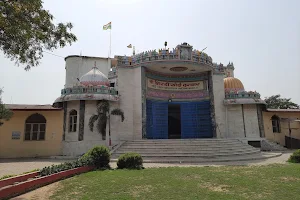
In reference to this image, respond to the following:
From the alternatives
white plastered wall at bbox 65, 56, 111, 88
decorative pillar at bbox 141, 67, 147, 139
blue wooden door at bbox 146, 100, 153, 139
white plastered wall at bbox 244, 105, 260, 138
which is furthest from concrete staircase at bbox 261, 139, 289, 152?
white plastered wall at bbox 65, 56, 111, 88

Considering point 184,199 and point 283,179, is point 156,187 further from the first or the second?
point 283,179

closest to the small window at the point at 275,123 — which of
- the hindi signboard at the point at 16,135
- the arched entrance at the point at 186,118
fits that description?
the arched entrance at the point at 186,118

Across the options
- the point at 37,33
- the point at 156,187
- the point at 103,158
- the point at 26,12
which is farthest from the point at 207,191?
the point at 26,12

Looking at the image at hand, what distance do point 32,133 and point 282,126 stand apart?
2571 centimetres

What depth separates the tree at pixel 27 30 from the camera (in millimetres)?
6144

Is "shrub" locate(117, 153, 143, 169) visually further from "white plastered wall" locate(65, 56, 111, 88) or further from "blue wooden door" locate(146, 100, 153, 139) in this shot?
"white plastered wall" locate(65, 56, 111, 88)

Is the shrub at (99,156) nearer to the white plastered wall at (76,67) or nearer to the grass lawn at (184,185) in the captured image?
the grass lawn at (184,185)

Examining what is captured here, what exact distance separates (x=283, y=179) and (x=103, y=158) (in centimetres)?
771

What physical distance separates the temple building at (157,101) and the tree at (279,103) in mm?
16794

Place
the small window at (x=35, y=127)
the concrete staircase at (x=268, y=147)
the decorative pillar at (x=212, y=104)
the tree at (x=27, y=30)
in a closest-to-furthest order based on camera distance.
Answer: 1. the tree at (x=27, y=30)
2. the small window at (x=35, y=127)
3. the concrete staircase at (x=268, y=147)
4. the decorative pillar at (x=212, y=104)

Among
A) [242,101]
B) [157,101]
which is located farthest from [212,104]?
[157,101]

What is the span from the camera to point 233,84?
2472cm

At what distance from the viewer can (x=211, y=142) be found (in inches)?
683

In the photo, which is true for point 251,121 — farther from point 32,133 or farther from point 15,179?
point 15,179
